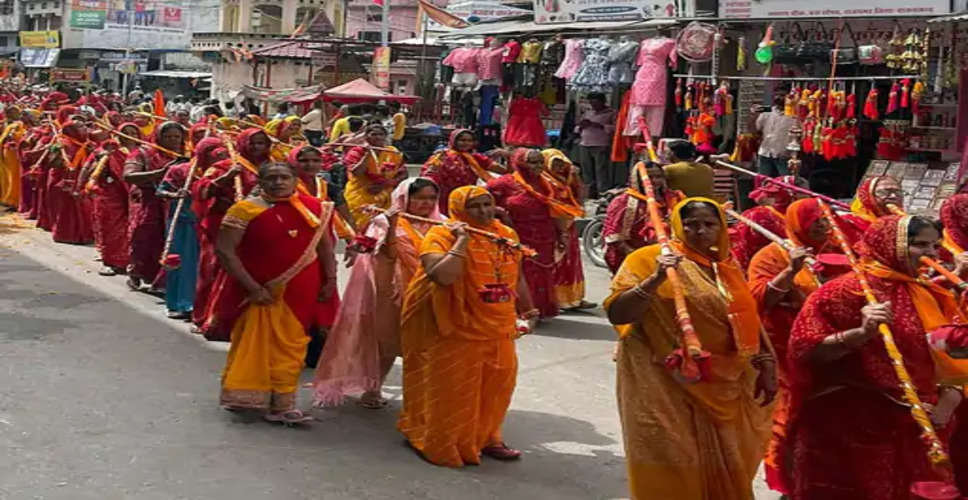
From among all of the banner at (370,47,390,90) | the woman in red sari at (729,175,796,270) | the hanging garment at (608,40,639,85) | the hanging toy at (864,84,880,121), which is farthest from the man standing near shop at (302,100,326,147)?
the woman in red sari at (729,175,796,270)

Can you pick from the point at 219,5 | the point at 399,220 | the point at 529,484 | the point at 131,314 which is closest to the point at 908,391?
the point at 529,484

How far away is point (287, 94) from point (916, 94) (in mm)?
20604

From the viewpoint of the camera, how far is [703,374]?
4543 mm

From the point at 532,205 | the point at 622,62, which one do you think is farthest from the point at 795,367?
the point at 622,62

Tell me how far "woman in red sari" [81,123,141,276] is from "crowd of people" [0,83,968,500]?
4.47 feet

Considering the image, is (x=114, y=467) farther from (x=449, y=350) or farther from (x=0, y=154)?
(x=0, y=154)

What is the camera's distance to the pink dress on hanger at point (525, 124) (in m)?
17.9

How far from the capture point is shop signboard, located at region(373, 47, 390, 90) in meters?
27.0

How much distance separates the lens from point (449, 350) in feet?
20.2

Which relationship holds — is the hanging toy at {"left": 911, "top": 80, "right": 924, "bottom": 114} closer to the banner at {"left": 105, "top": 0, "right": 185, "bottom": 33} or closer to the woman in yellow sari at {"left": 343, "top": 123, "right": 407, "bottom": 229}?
the woman in yellow sari at {"left": 343, "top": 123, "right": 407, "bottom": 229}

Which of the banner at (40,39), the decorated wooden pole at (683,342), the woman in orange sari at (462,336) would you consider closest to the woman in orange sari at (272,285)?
the woman in orange sari at (462,336)

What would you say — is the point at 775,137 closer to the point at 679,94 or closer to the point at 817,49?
the point at 817,49

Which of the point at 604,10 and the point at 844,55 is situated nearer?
the point at 844,55

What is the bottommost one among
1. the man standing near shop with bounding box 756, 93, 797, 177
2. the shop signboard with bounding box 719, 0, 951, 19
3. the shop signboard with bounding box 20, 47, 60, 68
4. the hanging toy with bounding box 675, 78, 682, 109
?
the man standing near shop with bounding box 756, 93, 797, 177
